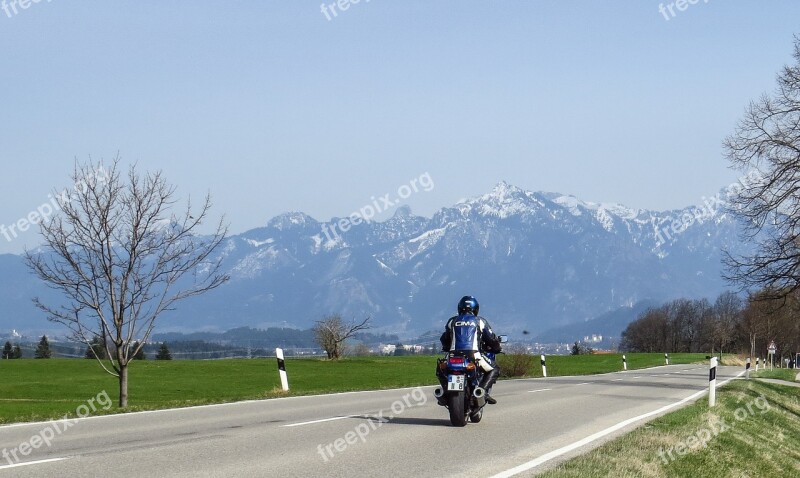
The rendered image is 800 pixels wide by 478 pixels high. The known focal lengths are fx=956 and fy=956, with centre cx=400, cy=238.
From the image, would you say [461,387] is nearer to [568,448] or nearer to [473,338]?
[473,338]

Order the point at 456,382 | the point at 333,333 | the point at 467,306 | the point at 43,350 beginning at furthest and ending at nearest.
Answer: the point at 43,350 → the point at 333,333 → the point at 467,306 → the point at 456,382

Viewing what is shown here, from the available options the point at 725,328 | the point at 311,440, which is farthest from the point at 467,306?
the point at 725,328

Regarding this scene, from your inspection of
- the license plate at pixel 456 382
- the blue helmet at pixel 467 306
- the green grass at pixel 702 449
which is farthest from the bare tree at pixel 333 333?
the license plate at pixel 456 382

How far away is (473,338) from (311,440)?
3.39 meters

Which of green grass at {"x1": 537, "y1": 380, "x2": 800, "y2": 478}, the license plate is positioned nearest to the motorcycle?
the license plate

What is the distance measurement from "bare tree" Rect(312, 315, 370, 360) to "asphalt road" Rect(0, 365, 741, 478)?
49476 millimetres

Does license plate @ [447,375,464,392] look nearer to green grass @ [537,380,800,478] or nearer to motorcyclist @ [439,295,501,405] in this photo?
motorcyclist @ [439,295,501,405]

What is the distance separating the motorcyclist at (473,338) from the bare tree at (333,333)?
5398cm

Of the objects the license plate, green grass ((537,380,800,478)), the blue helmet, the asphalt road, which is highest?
the blue helmet

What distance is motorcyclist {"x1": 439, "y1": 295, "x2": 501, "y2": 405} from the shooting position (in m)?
14.7

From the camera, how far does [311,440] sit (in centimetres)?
1239

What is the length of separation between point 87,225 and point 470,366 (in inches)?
469

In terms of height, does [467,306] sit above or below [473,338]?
above

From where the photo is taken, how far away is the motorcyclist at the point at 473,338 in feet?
48.1
